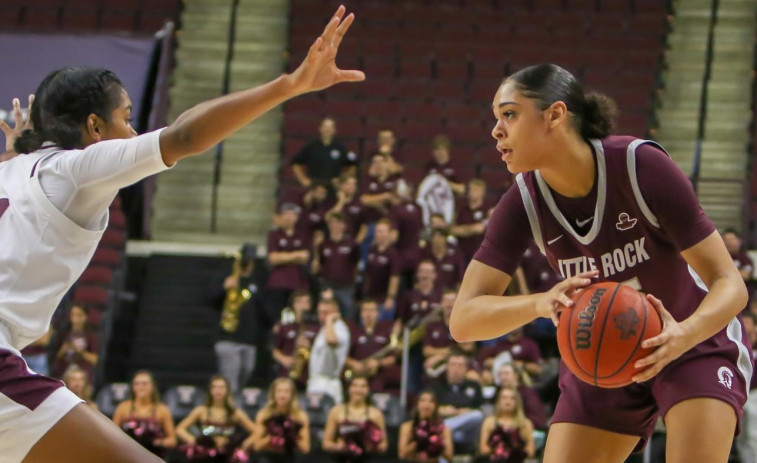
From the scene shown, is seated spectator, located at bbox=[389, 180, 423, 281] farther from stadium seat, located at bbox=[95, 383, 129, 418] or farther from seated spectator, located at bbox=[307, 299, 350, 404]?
stadium seat, located at bbox=[95, 383, 129, 418]

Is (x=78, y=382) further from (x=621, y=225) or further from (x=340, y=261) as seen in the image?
(x=621, y=225)

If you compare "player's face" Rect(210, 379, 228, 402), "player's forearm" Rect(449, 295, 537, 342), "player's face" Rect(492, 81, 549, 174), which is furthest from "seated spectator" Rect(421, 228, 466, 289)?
"player's face" Rect(492, 81, 549, 174)

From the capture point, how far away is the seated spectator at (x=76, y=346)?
10320mm

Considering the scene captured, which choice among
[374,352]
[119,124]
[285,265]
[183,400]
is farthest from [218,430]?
[119,124]

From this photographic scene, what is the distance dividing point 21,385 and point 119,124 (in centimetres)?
80

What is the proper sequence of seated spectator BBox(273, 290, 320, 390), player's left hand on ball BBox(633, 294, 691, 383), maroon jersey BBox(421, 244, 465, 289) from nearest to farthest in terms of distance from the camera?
player's left hand on ball BBox(633, 294, 691, 383) < seated spectator BBox(273, 290, 320, 390) < maroon jersey BBox(421, 244, 465, 289)

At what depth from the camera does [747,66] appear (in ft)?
48.9

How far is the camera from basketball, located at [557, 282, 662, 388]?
3.39 metres

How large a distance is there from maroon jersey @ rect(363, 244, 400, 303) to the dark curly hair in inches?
294

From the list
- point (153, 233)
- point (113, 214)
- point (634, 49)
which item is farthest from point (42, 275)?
point (634, 49)

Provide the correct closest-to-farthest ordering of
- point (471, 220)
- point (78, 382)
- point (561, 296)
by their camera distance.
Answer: point (561, 296) < point (78, 382) < point (471, 220)

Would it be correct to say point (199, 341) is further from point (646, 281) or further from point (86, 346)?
point (646, 281)

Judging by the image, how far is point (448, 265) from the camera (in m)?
10.8

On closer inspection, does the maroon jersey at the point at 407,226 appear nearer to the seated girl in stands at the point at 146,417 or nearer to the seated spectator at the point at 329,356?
the seated spectator at the point at 329,356
